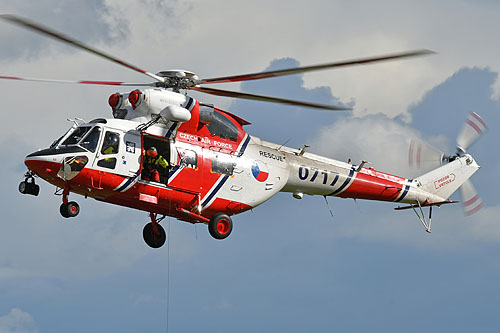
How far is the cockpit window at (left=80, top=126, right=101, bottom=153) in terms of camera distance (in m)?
20.9

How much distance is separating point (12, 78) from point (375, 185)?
1187 centimetres

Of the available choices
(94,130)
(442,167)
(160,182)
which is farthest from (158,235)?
(442,167)

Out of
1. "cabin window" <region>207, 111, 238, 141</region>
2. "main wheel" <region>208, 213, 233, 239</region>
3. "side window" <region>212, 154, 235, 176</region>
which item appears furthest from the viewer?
"cabin window" <region>207, 111, 238, 141</region>

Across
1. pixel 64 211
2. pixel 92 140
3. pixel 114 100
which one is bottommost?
pixel 64 211

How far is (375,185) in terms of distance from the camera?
2642 centimetres

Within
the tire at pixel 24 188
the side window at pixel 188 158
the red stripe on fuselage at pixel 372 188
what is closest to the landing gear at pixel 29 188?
the tire at pixel 24 188

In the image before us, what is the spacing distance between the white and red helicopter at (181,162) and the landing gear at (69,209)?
3 centimetres

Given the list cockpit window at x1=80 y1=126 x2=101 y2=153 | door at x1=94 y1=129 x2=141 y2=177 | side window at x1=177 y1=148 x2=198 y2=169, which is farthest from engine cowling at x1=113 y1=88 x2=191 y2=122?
cockpit window at x1=80 y1=126 x2=101 y2=153

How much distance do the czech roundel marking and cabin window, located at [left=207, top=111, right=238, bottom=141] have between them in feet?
3.33

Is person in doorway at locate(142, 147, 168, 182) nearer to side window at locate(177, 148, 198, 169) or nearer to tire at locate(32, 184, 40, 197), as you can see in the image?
side window at locate(177, 148, 198, 169)

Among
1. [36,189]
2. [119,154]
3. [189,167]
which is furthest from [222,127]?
[36,189]

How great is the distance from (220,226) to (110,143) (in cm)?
392

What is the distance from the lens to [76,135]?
833 inches

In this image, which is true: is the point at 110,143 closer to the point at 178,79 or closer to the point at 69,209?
the point at 69,209
